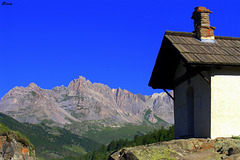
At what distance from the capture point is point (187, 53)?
49.3ft

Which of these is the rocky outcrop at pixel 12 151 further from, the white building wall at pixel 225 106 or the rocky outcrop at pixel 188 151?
the white building wall at pixel 225 106

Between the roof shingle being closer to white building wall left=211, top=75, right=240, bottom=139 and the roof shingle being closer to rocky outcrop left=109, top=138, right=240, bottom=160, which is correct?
white building wall left=211, top=75, right=240, bottom=139

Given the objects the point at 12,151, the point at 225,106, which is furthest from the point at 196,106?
the point at 12,151

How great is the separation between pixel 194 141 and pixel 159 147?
1837mm

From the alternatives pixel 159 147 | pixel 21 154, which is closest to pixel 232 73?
pixel 159 147

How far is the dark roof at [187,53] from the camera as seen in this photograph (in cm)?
1463

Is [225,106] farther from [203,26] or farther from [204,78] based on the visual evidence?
[203,26]

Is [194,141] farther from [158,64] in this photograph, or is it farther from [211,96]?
[158,64]

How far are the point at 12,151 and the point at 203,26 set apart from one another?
28.6m

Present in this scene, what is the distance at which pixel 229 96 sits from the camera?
1492 cm

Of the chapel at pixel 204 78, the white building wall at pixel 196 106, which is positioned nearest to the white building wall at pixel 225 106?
the chapel at pixel 204 78

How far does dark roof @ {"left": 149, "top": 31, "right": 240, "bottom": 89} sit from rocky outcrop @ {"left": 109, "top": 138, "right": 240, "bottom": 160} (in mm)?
3299

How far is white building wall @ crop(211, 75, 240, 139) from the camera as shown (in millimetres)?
14555

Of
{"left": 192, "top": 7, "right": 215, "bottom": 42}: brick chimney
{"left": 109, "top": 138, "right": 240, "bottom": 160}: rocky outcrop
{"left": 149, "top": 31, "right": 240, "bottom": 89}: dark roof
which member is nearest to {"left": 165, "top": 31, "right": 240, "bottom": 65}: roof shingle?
{"left": 149, "top": 31, "right": 240, "bottom": 89}: dark roof
